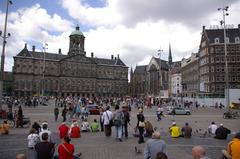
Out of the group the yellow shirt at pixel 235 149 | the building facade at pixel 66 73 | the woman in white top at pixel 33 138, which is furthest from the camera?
the building facade at pixel 66 73

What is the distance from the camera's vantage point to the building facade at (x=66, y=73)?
11950 cm

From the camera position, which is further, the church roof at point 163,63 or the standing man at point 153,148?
the church roof at point 163,63

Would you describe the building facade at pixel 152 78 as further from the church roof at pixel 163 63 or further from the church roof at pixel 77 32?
the church roof at pixel 77 32

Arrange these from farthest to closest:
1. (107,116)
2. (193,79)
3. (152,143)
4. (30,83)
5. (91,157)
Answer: (30,83), (193,79), (107,116), (91,157), (152,143)

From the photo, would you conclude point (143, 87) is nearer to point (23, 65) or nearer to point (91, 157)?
point (23, 65)

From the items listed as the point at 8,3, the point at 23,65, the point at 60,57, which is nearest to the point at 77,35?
the point at 60,57

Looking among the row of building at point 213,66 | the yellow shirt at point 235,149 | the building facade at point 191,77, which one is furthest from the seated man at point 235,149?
the building facade at point 191,77

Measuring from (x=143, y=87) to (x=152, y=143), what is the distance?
144m

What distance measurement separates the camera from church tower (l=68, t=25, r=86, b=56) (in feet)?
401

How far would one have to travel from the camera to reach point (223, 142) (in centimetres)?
1597

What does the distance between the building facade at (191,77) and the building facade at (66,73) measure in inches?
1796

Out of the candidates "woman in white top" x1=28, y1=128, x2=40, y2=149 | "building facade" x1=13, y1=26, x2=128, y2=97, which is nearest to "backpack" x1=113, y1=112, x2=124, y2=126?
"woman in white top" x1=28, y1=128, x2=40, y2=149

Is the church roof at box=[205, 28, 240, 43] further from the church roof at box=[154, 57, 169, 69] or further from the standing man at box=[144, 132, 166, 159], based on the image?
the standing man at box=[144, 132, 166, 159]

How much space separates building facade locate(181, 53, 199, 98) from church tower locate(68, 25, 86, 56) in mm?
48010
